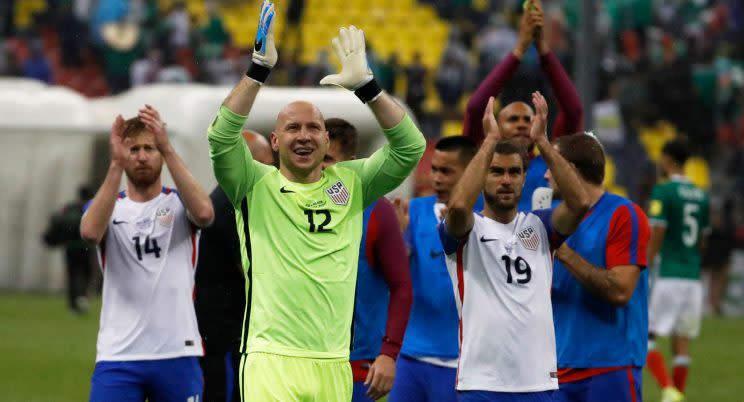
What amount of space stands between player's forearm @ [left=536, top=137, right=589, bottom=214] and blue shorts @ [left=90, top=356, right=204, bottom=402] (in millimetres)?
2131

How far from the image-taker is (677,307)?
46.8ft

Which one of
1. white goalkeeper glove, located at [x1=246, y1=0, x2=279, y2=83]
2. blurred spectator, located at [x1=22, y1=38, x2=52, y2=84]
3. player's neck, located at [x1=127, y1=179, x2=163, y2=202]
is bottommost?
player's neck, located at [x1=127, y1=179, x2=163, y2=202]

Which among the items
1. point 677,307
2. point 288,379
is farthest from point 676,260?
point 288,379

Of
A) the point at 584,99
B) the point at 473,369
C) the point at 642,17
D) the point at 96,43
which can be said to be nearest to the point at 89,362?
the point at 584,99

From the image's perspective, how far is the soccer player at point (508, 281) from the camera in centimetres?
666

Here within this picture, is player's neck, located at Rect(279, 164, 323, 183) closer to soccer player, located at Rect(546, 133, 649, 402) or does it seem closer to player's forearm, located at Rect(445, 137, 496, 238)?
player's forearm, located at Rect(445, 137, 496, 238)

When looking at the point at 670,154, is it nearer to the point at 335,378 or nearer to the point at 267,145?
the point at 267,145

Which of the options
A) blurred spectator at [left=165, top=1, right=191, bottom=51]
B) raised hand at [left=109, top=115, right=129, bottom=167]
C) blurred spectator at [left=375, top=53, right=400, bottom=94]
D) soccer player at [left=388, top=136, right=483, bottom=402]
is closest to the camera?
raised hand at [left=109, top=115, right=129, bottom=167]

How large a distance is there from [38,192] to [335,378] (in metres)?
18.8

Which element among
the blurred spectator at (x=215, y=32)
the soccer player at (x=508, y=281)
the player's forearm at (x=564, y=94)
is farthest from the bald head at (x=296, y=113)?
the blurred spectator at (x=215, y=32)

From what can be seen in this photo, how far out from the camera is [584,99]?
631 inches

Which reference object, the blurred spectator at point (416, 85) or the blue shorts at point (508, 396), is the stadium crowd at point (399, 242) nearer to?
the blue shorts at point (508, 396)

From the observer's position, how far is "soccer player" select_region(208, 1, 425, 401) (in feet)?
20.1

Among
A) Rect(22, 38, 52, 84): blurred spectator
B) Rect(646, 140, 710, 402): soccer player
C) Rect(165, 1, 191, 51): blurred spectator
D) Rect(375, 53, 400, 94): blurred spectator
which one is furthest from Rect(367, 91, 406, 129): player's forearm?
Rect(22, 38, 52, 84): blurred spectator
